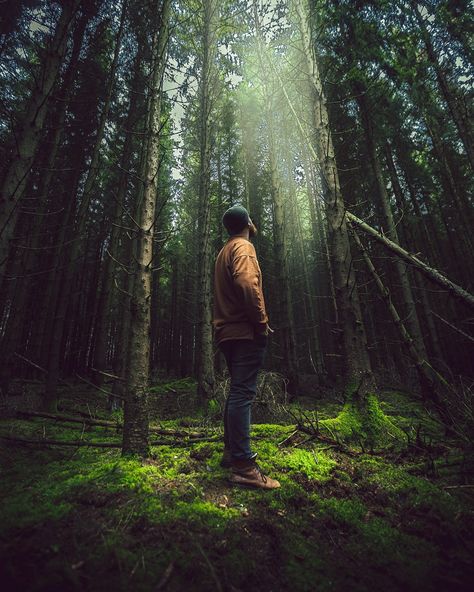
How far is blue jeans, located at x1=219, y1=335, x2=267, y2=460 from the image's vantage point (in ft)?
8.43

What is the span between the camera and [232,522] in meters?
1.94

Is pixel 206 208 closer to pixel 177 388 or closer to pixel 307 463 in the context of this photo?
pixel 307 463

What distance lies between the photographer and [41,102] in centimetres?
477

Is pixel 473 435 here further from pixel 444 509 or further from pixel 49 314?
pixel 49 314

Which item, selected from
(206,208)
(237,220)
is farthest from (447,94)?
(237,220)

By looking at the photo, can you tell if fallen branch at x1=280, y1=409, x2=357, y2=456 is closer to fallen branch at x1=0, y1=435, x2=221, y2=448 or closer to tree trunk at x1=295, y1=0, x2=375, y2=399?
tree trunk at x1=295, y1=0, x2=375, y2=399

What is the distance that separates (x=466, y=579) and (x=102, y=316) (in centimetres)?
944

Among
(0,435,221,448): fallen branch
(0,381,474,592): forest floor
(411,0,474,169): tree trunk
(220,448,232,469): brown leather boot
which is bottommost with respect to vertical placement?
(0,381,474,592): forest floor

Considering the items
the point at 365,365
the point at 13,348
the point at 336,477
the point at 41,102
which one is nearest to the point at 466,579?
the point at 336,477

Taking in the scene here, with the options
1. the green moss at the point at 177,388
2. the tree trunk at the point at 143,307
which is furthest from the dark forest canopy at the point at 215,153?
the green moss at the point at 177,388

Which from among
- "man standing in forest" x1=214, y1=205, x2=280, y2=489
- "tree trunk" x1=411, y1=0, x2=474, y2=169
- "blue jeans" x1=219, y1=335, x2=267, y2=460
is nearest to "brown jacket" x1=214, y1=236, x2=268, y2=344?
"man standing in forest" x1=214, y1=205, x2=280, y2=489

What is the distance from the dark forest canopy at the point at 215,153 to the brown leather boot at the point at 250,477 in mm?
1069

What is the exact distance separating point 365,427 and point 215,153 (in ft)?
57.2

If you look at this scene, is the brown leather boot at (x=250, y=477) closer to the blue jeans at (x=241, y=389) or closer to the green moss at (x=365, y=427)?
the blue jeans at (x=241, y=389)
